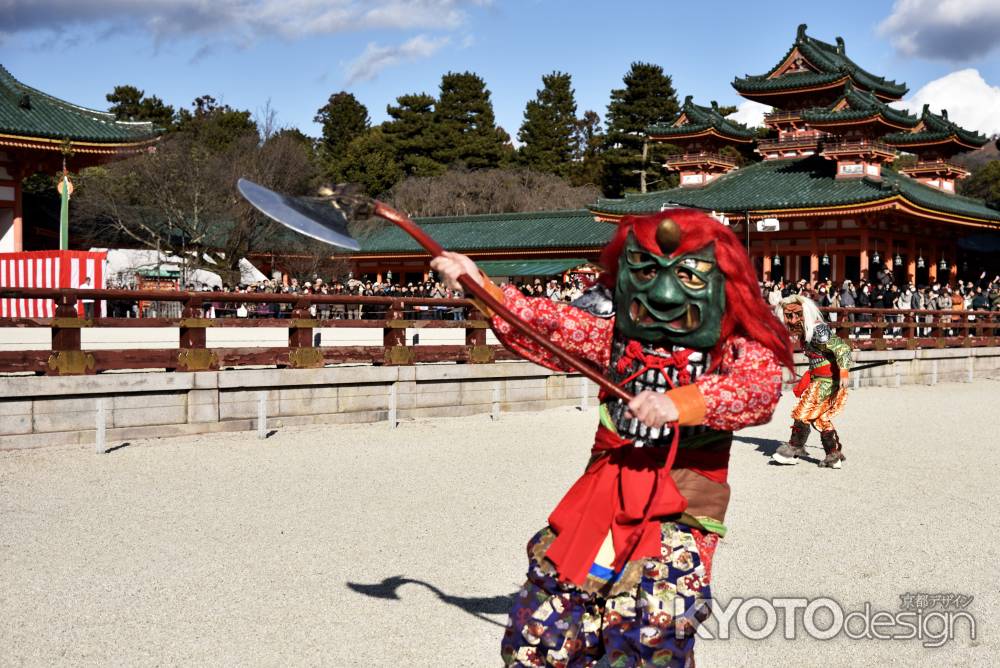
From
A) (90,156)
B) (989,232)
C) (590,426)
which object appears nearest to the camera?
(590,426)

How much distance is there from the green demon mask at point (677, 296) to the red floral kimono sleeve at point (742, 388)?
0.11m

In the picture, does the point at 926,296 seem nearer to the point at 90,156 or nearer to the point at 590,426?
the point at 590,426

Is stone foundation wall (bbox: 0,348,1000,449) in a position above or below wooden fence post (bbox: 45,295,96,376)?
below

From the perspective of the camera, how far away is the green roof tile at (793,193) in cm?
3164

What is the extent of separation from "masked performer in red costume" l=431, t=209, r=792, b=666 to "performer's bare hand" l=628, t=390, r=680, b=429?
0.05 feet

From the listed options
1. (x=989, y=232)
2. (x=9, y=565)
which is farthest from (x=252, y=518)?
(x=989, y=232)

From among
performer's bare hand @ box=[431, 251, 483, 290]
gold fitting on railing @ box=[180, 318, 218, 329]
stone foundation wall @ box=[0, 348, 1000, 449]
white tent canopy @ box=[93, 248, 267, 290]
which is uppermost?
white tent canopy @ box=[93, 248, 267, 290]

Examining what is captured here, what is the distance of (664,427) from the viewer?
3381mm

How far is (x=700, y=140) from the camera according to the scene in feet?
131

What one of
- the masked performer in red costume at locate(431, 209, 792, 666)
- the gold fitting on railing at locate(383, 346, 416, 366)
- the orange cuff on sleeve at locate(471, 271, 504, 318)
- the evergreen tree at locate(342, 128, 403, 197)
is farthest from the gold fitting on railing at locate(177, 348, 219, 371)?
the evergreen tree at locate(342, 128, 403, 197)

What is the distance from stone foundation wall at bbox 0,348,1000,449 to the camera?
9734mm

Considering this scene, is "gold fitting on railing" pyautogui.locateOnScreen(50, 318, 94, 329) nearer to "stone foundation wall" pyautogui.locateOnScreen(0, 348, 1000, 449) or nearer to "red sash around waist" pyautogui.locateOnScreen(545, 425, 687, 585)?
"stone foundation wall" pyautogui.locateOnScreen(0, 348, 1000, 449)

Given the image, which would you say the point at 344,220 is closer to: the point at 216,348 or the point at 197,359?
the point at 197,359

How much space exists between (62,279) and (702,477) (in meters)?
19.2
